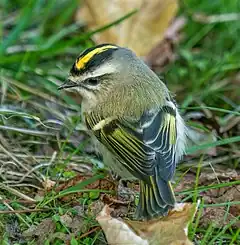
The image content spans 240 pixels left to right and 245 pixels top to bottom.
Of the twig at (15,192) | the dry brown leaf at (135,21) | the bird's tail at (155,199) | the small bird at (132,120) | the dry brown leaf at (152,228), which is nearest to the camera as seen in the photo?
the dry brown leaf at (152,228)

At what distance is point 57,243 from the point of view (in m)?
3.04

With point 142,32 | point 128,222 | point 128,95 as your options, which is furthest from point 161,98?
point 142,32

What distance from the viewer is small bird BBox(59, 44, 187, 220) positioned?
→ 3.14 m

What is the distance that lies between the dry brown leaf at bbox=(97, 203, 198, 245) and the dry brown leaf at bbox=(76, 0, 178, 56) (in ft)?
7.71

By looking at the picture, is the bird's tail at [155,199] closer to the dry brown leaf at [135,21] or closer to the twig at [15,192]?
the twig at [15,192]

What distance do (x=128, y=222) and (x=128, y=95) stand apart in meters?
0.75

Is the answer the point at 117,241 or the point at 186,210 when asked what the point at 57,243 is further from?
the point at 186,210

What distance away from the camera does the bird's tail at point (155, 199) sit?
303 centimetres

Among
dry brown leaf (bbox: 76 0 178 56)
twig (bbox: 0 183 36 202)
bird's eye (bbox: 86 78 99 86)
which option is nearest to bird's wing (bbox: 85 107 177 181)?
bird's eye (bbox: 86 78 99 86)

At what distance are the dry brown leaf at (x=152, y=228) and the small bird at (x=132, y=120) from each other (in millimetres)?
45

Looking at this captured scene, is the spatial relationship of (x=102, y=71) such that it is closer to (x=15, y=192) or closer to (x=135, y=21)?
(x=15, y=192)

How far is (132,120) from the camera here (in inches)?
132

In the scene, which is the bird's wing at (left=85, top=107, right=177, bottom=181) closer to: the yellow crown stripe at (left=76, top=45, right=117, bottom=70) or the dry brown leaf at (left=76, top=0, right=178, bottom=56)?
the yellow crown stripe at (left=76, top=45, right=117, bottom=70)

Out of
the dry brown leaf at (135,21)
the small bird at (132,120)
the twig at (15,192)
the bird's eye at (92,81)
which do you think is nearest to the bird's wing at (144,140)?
the small bird at (132,120)
